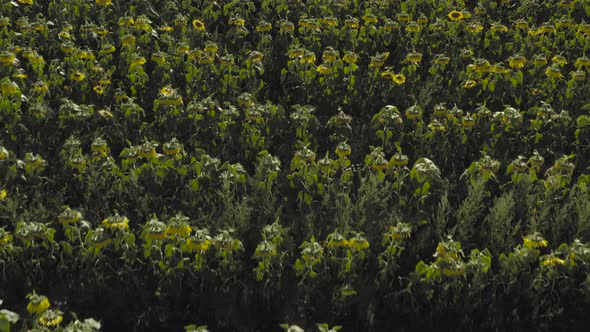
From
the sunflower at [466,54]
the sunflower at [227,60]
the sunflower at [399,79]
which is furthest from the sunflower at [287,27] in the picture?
the sunflower at [466,54]

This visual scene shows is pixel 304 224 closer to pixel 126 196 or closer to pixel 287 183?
A: pixel 287 183

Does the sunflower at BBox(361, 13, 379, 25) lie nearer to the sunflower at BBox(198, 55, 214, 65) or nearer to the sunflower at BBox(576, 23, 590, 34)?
the sunflower at BBox(198, 55, 214, 65)

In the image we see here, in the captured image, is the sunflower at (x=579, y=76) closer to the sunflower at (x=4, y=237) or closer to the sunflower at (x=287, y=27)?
the sunflower at (x=287, y=27)

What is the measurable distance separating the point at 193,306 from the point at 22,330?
0.78m

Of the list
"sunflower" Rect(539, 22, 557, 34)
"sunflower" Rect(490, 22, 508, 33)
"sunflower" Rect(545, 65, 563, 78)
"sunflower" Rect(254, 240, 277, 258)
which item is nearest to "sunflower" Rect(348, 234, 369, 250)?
"sunflower" Rect(254, 240, 277, 258)

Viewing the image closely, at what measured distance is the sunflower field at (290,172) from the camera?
3.81 metres

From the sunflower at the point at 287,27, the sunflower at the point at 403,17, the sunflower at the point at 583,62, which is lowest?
the sunflower at the point at 287,27

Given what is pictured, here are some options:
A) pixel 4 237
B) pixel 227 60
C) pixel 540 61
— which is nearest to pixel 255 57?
pixel 227 60

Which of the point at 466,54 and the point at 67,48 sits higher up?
the point at 466,54

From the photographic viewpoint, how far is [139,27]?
611 cm

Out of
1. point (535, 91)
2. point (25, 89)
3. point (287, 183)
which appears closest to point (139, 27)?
point (25, 89)

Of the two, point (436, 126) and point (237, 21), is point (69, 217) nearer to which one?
point (436, 126)

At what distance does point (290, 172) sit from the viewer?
15.4ft

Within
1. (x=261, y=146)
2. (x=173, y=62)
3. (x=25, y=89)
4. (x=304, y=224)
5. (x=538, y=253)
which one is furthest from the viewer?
(x=173, y=62)
